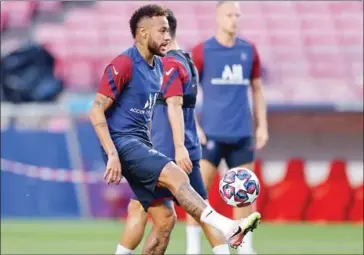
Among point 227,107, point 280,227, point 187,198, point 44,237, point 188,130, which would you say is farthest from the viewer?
point 280,227

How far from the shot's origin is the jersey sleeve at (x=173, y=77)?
29.7ft

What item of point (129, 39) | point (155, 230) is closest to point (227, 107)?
point (155, 230)

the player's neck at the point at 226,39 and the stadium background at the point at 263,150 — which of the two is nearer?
the player's neck at the point at 226,39

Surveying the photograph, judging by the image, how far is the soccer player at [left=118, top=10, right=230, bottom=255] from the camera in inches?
349

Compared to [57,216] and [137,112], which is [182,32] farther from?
[137,112]

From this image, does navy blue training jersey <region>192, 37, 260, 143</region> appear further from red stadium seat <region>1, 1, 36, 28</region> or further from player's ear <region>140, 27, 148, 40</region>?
red stadium seat <region>1, 1, 36, 28</region>

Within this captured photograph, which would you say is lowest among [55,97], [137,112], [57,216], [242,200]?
[57,216]

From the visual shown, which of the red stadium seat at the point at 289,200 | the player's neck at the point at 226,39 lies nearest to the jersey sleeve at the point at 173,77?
the player's neck at the point at 226,39

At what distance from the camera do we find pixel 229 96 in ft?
36.0

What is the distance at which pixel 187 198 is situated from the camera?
25.2 feet

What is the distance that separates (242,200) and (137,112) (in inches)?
39.3

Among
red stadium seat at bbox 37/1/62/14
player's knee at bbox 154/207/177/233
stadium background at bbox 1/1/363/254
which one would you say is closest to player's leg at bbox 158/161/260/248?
player's knee at bbox 154/207/177/233

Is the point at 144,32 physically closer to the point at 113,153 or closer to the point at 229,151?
the point at 113,153

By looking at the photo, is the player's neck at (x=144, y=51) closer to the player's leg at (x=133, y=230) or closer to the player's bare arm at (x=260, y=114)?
the player's leg at (x=133, y=230)
